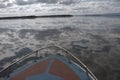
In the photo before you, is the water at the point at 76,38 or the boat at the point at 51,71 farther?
the water at the point at 76,38

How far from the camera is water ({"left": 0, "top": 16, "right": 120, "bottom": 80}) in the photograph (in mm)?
11391

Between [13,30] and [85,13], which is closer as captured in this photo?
[13,30]

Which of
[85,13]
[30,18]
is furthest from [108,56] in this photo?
[30,18]

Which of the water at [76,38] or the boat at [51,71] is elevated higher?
the boat at [51,71]

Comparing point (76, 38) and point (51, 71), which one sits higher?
point (51, 71)

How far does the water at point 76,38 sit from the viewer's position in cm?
1139

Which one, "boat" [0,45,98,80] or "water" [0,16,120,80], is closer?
"boat" [0,45,98,80]

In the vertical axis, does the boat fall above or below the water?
above

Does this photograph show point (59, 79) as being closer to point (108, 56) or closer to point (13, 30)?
point (108, 56)

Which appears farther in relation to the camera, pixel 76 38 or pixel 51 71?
pixel 76 38

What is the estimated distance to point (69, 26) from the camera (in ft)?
63.8

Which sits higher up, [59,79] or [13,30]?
[59,79]

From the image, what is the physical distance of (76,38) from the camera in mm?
15500

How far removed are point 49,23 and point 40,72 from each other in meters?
14.2
